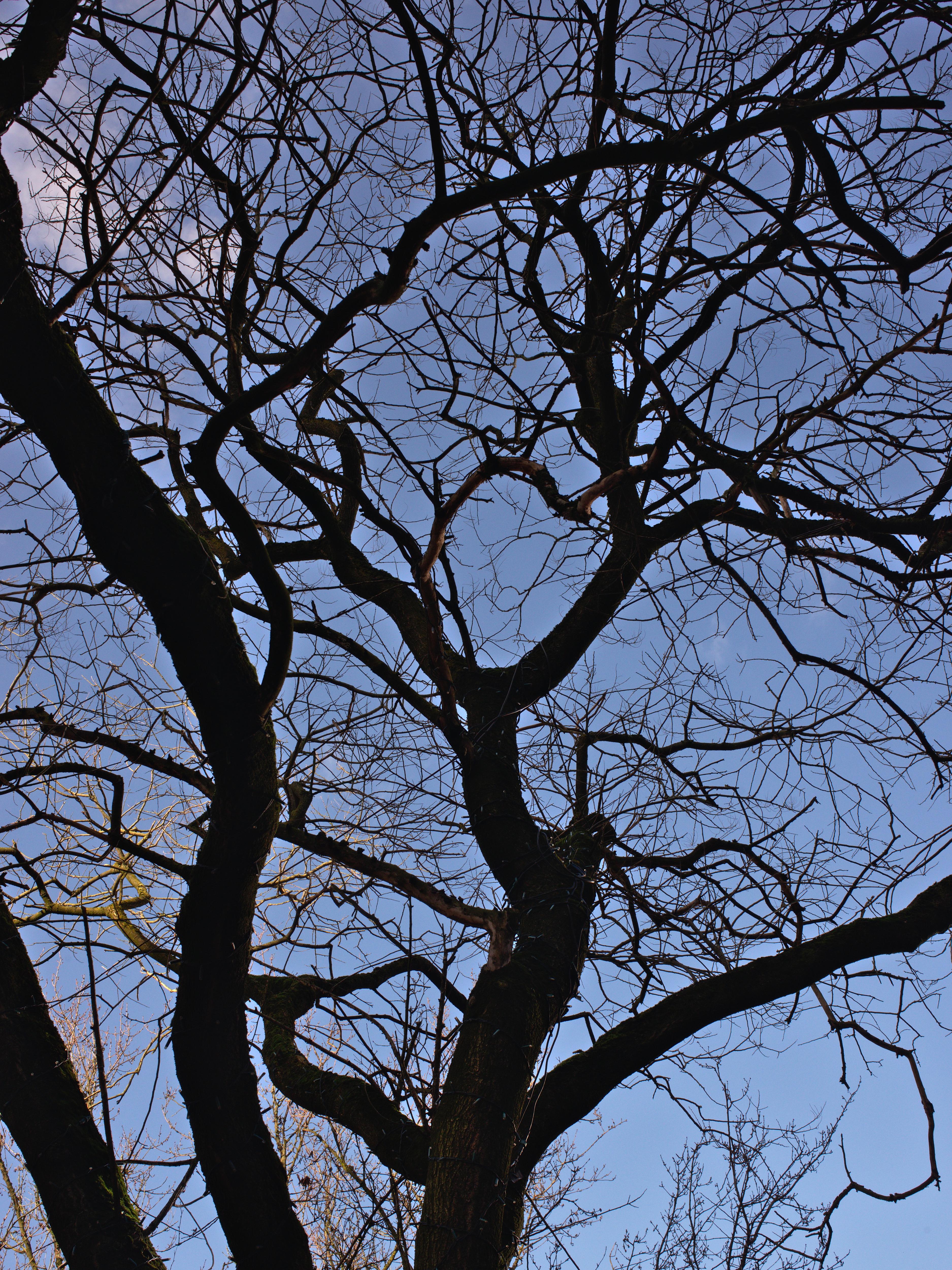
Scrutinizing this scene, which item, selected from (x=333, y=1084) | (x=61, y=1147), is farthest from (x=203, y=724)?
(x=333, y=1084)

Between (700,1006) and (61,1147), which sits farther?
(700,1006)

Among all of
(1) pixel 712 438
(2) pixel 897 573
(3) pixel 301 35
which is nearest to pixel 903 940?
(2) pixel 897 573

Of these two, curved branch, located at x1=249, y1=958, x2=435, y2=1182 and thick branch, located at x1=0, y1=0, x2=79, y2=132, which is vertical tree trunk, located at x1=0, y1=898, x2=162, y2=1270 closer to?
curved branch, located at x1=249, y1=958, x2=435, y2=1182

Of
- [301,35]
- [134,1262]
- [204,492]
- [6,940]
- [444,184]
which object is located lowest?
[134,1262]

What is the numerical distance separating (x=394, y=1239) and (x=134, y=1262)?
66 centimetres

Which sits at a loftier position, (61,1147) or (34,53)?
(34,53)

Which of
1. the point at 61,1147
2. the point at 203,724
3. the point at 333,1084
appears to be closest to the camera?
the point at 61,1147

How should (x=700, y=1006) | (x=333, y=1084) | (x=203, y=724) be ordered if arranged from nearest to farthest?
(x=203, y=724)
(x=700, y=1006)
(x=333, y=1084)

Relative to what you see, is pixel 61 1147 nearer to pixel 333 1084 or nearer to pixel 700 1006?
pixel 333 1084

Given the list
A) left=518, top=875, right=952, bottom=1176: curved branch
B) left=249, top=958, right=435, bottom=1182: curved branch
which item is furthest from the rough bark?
left=518, top=875, right=952, bottom=1176: curved branch

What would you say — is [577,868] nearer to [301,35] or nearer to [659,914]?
[659,914]

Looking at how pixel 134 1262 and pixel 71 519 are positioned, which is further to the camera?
Answer: pixel 71 519

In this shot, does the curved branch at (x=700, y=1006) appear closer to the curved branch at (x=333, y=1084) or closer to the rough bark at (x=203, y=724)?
the curved branch at (x=333, y=1084)

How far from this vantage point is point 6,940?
244 cm
